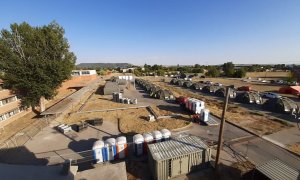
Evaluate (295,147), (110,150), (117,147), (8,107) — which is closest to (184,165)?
(117,147)

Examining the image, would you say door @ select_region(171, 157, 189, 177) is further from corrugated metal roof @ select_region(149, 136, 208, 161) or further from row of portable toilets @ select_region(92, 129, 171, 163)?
row of portable toilets @ select_region(92, 129, 171, 163)

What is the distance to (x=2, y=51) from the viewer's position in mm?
27766

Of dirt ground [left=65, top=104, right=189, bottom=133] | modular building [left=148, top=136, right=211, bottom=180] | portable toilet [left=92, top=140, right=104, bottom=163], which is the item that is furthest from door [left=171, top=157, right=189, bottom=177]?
dirt ground [left=65, top=104, right=189, bottom=133]

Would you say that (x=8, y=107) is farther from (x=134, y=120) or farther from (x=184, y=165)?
(x=184, y=165)

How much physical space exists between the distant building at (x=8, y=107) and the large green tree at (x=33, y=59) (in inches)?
70.8

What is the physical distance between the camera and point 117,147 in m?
16.3

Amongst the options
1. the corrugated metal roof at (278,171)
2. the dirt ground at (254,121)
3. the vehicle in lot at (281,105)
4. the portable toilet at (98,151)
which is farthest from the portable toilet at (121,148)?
the vehicle in lot at (281,105)

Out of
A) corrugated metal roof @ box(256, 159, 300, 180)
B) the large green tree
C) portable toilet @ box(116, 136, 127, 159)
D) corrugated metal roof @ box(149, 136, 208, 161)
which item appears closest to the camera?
corrugated metal roof @ box(256, 159, 300, 180)

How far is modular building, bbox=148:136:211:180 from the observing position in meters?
13.0

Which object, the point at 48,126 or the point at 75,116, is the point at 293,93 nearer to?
the point at 75,116

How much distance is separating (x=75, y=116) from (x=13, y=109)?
1329 cm

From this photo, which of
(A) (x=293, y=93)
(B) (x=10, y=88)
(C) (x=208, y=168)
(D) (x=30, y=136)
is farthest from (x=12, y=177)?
(A) (x=293, y=93)

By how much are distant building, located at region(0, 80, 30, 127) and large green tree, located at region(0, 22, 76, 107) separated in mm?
1799

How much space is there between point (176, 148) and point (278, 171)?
24.7 ft
